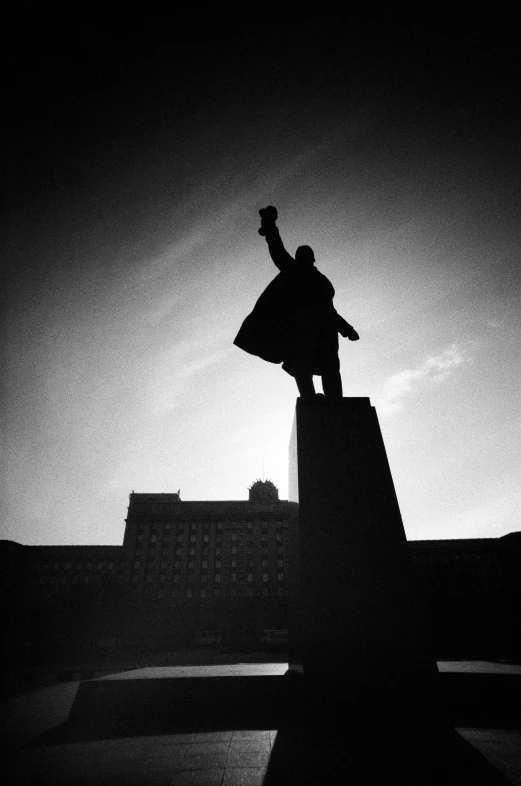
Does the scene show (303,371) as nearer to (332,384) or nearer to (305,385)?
(305,385)

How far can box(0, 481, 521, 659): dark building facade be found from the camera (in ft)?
126

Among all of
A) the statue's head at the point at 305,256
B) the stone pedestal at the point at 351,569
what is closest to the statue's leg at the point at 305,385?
the stone pedestal at the point at 351,569

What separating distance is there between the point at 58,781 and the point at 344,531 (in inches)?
95.6

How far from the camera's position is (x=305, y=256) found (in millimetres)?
4934

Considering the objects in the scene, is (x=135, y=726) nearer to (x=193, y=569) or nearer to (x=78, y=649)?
(x=78, y=649)

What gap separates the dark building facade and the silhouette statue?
3855 centimetres

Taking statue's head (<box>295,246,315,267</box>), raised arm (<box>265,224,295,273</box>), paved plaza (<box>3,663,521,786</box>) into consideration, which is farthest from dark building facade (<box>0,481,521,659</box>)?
raised arm (<box>265,224,295,273</box>)

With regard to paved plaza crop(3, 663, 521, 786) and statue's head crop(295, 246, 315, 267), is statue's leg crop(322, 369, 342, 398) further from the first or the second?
paved plaza crop(3, 663, 521, 786)

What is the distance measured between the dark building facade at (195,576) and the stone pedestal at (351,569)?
127 feet

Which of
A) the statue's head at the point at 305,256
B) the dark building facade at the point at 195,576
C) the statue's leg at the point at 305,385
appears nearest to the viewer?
the statue's leg at the point at 305,385

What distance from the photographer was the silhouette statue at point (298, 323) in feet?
14.7

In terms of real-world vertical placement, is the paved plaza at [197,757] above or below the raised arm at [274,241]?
below

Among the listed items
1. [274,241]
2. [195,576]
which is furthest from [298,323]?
[195,576]

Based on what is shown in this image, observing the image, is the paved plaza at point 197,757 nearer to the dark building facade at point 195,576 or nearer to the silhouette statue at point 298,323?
the silhouette statue at point 298,323
